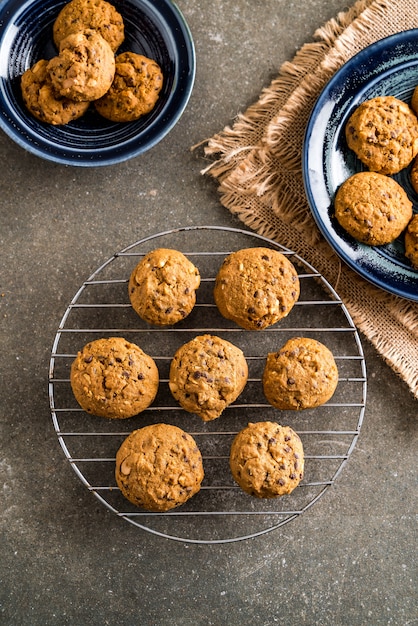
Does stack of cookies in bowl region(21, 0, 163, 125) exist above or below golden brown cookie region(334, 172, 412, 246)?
above

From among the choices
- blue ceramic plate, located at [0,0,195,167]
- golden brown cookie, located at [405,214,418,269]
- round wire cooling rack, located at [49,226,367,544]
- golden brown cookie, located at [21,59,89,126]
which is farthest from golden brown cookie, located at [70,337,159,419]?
golden brown cookie, located at [405,214,418,269]

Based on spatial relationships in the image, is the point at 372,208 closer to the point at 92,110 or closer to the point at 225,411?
the point at 225,411

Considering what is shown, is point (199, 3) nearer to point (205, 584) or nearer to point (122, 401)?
point (122, 401)

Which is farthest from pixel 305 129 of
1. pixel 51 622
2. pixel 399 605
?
pixel 51 622

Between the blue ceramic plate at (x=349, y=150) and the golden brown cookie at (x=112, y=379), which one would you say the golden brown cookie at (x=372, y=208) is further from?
the golden brown cookie at (x=112, y=379)

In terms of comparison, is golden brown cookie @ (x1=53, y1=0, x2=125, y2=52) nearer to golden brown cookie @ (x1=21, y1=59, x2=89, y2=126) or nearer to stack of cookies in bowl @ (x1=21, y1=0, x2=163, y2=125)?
stack of cookies in bowl @ (x1=21, y1=0, x2=163, y2=125)

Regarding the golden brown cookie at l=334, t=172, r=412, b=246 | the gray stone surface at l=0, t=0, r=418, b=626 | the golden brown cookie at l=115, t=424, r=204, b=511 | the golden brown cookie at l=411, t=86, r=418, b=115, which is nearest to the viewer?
the golden brown cookie at l=115, t=424, r=204, b=511
